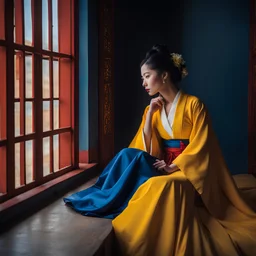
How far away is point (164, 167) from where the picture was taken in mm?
2381

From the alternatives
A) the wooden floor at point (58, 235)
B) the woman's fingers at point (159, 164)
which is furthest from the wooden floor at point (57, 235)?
the woman's fingers at point (159, 164)

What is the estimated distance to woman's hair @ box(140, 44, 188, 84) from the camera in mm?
2488

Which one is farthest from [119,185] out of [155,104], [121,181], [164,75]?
[164,75]

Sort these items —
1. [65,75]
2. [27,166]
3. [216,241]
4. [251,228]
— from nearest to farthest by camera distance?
[216,241] → [251,228] → [27,166] → [65,75]

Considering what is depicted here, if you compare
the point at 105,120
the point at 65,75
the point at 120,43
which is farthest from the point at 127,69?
the point at 65,75

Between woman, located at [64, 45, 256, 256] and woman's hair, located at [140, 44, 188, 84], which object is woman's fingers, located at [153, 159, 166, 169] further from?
woman's hair, located at [140, 44, 188, 84]

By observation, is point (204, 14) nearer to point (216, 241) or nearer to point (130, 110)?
point (130, 110)

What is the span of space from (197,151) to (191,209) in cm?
32

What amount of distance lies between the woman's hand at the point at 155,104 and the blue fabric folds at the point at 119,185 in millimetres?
282

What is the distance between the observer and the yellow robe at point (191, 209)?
2.13 m

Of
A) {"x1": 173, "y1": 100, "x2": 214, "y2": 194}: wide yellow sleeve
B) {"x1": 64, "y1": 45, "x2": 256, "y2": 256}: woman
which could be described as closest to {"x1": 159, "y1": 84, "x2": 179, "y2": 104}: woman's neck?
{"x1": 64, "y1": 45, "x2": 256, "y2": 256}: woman

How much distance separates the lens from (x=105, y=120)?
11.4 ft

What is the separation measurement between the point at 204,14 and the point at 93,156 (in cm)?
153

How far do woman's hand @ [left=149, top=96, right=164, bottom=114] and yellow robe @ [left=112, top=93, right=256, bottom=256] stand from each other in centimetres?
→ 12
